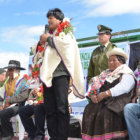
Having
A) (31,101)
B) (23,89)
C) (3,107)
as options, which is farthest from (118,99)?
(3,107)

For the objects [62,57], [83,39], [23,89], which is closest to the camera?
[62,57]

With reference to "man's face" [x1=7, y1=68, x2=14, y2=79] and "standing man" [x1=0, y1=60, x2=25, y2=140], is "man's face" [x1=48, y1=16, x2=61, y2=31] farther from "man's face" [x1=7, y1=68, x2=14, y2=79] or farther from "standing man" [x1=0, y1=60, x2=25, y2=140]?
"man's face" [x1=7, y1=68, x2=14, y2=79]

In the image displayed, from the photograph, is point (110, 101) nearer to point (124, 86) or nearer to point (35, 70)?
point (124, 86)

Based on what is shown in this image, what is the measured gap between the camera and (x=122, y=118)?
3.28 m

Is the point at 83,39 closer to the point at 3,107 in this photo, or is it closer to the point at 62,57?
the point at 3,107

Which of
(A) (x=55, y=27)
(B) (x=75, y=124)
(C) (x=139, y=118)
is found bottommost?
(B) (x=75, y=124)

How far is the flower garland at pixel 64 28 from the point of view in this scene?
3.32 m

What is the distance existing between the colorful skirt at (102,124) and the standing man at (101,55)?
2.49 feet

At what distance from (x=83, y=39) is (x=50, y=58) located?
8.89ft

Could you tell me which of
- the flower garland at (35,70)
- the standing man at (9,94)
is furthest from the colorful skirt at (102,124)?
the standing man at (9,94)

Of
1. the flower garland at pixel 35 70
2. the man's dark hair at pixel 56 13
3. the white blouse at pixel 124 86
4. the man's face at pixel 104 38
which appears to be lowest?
the white blouse at pixel 124 86

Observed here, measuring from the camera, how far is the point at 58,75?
10.5 ft

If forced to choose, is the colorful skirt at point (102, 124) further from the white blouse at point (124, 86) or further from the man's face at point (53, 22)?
the man's face at point (53, 22)

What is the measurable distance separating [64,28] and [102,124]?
132 cm
